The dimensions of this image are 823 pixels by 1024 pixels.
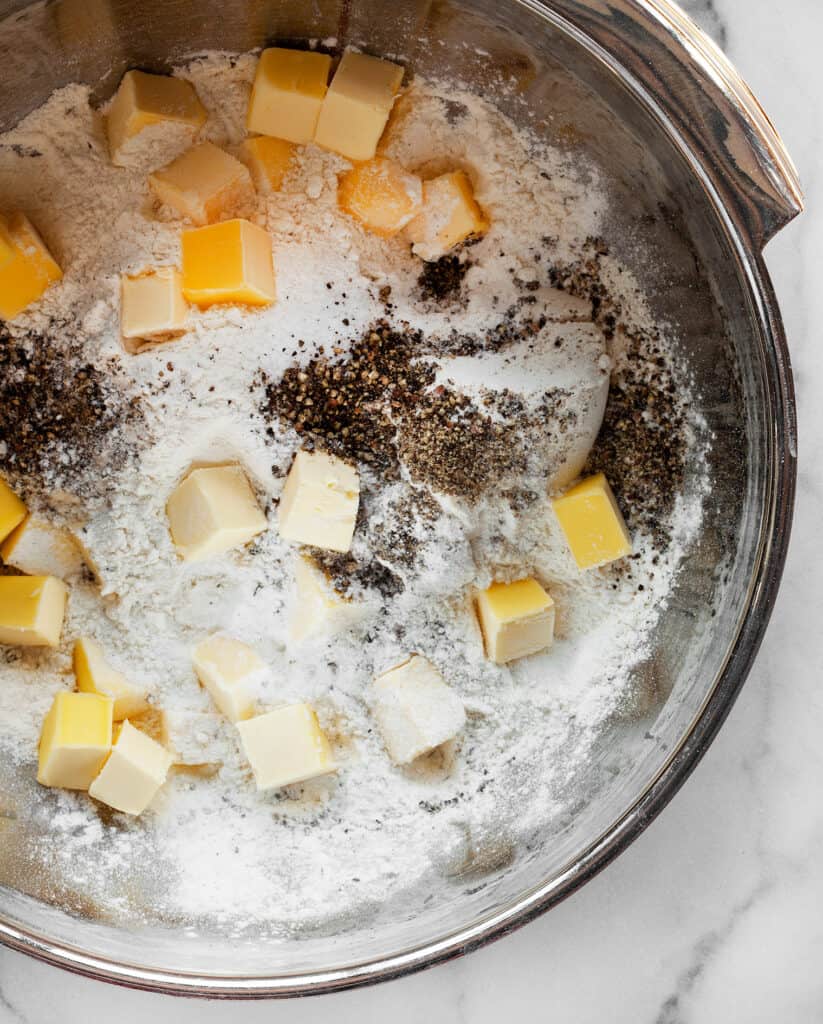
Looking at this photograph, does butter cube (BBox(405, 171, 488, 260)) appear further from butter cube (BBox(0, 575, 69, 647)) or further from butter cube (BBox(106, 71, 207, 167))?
butter cube (BBox(0, 575, 69, 647))

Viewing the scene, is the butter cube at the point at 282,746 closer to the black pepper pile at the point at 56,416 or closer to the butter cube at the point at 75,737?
the butter cube at the point at 75,737

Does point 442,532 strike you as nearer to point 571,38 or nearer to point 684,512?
point 684,512

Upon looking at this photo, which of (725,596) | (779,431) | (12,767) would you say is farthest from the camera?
(12,767)

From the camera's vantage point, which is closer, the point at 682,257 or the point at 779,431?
the point at 779,431

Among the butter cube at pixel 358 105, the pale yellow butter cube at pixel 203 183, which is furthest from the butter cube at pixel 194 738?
the butter cube at pixel 358 105

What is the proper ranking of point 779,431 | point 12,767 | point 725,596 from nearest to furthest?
point 779,431
point 725,596
point 12,767

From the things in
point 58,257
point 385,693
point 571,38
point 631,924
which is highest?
point 571,38

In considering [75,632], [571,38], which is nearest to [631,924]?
[75,632]
